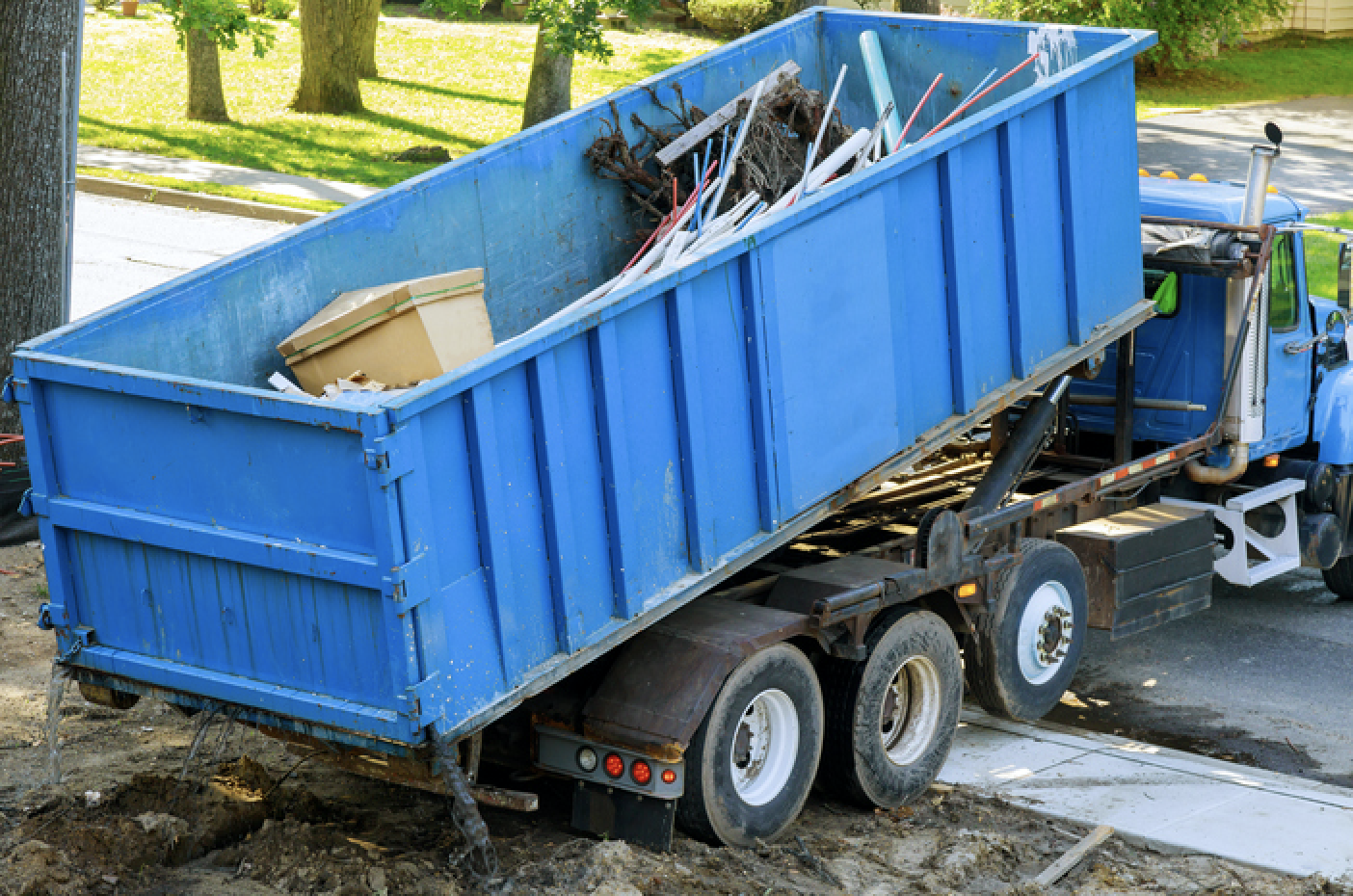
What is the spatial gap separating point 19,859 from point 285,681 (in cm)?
113

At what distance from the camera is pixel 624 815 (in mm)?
5891

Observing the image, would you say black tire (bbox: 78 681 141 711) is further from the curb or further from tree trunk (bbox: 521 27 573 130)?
tree trunk (bbox: 521 27 573 130)


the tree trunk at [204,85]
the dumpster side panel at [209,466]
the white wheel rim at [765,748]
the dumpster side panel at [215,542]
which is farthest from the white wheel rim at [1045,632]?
the tree trunk at [204,85]

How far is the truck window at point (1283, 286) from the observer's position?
8469 millimetres

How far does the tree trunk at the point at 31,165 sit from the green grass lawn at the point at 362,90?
903cm

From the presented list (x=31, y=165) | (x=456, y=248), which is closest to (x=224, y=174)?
(x=31, y=165)

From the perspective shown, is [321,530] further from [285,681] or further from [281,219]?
[281,219]

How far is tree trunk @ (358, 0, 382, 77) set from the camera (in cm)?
2486

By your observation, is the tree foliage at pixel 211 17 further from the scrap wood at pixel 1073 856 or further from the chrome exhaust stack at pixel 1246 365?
the scrap wood at pixel 1073 856

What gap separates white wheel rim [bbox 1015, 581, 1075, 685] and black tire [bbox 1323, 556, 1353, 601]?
2.65 m

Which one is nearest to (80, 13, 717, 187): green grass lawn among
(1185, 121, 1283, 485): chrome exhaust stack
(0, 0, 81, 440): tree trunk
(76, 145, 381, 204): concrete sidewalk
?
(76, 145, 381, 204): concrete sidewalk

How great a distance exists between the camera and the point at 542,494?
5.38 m

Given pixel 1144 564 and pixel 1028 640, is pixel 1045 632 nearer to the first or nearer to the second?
pixel 1028 640

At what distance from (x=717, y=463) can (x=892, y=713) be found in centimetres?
164
